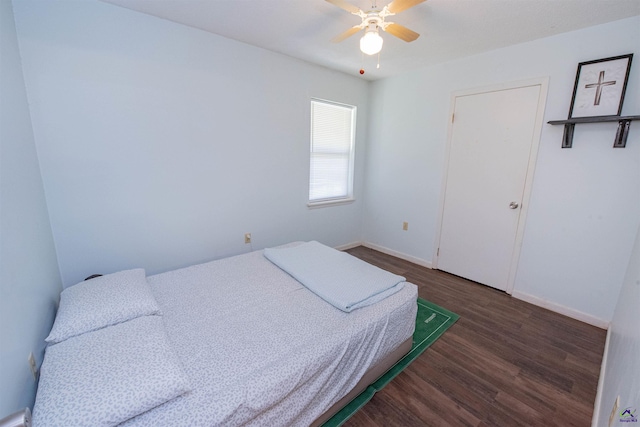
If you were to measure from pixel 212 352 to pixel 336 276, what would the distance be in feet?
3.13

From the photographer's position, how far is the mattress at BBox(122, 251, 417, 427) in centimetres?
105

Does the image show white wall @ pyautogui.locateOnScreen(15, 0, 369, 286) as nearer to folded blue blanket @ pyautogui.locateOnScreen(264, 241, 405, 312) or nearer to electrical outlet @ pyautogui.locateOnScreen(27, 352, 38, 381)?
folded blue blanket @ pyautogui.locateOnScreen(264, 241, 405, 312)

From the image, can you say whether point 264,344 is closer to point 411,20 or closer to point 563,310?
point 411,20

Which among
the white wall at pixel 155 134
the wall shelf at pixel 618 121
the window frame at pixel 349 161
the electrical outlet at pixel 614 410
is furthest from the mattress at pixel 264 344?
the wall shelf at pixel 618 121

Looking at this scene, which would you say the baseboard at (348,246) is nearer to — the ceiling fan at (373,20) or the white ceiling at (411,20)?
the white ceiling at (411,20)

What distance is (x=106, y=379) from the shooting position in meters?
0.97

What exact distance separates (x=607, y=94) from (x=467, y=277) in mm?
2015

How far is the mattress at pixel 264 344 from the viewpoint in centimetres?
105

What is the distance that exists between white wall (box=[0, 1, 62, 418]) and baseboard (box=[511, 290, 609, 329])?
3538mm

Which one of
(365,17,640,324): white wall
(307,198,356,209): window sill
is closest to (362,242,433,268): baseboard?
(365,17,640,324): white wall

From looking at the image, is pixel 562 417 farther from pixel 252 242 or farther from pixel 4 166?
pixel 4 166

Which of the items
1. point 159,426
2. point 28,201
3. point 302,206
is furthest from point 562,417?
point 28,201

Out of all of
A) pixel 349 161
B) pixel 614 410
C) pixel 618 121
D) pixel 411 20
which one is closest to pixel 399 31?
pixel 411 20

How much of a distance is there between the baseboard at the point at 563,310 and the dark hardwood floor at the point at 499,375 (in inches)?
2.3
